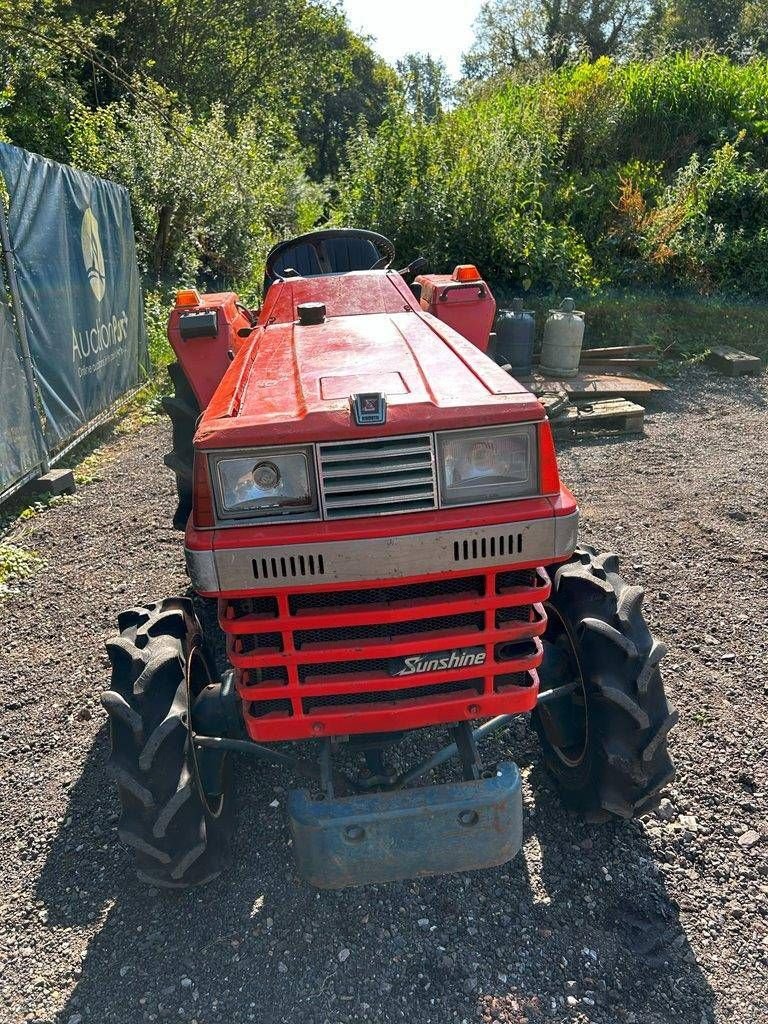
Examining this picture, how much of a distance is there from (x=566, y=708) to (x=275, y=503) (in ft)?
4.61

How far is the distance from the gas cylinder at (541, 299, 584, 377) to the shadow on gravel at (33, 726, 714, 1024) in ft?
20.3

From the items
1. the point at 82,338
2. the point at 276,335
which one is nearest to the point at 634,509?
the point at 276,335

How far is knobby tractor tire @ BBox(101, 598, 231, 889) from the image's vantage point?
2289 mm

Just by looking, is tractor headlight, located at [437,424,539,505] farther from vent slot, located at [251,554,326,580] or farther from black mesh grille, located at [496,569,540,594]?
vent slot, located at [251,554,326,580]

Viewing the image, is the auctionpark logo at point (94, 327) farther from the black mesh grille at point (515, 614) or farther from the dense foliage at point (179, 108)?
the black mesh grille at point (515, 614)

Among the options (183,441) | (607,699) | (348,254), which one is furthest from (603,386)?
(607,699)

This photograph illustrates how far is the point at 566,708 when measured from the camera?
2.71 m

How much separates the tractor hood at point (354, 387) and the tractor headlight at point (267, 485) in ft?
0.21

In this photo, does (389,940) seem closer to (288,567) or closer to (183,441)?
(288,567)

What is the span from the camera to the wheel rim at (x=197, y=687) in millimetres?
2438

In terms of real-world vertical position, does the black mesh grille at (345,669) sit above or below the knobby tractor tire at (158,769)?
above

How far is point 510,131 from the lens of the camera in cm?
1044

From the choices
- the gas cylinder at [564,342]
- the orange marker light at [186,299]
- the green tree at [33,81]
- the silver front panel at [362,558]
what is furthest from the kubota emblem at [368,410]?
the green tree at [33,81]

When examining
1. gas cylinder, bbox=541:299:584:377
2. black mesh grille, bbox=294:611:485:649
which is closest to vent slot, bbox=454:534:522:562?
black mesh grille, bbox=294:611:485:649
